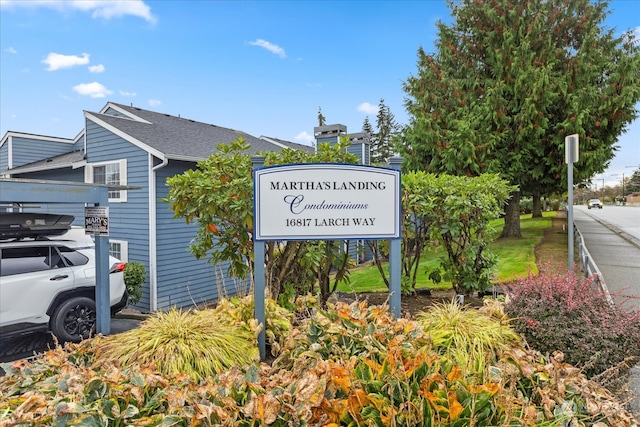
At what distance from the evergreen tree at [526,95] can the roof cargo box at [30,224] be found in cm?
1168

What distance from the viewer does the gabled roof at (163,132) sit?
10.8 meters

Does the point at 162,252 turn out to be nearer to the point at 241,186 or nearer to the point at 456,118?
the point at 241,186

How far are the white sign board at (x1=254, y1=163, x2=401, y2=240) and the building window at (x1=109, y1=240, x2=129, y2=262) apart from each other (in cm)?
877

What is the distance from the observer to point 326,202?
12.5 ft

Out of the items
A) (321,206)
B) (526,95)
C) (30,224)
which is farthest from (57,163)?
(526,95)

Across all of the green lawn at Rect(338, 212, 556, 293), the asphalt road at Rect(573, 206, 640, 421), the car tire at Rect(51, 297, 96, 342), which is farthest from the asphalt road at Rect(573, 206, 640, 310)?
the car tire at Rect(51, 297, 96, 342)

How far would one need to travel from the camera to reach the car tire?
20.5 ft

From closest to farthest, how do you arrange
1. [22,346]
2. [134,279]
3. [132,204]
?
[22,346] → [134,279] → [132,204]

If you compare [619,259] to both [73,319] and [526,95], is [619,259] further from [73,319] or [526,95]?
[73,319]

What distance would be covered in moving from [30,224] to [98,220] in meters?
1.93

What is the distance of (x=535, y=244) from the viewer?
1341cm

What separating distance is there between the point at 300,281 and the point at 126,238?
7.67m

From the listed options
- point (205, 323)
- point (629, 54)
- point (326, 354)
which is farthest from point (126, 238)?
point (629, 54)

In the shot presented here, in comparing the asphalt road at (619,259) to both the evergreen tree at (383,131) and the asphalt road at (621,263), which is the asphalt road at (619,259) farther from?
the evergreen tree at (383,131)
